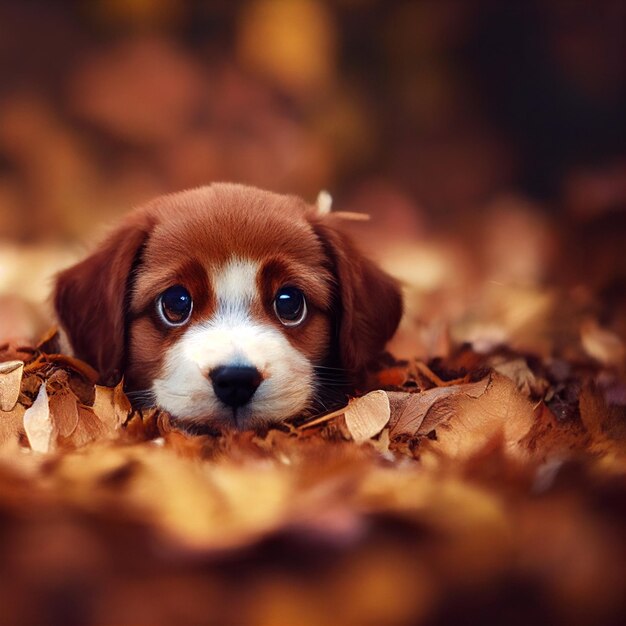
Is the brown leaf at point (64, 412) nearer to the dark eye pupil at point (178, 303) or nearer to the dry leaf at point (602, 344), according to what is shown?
the dark eye pupil at point (178, 303)

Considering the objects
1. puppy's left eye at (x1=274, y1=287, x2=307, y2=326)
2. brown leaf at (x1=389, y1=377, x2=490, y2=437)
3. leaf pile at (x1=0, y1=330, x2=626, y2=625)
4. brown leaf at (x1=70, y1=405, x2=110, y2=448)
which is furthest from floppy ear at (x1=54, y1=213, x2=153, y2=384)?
brown leaf at (x1=389, y1=377, x2=490, y2=437)

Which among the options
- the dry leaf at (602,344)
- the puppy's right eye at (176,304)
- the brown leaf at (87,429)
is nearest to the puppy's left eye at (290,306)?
the puppy's right eye at (176,304)

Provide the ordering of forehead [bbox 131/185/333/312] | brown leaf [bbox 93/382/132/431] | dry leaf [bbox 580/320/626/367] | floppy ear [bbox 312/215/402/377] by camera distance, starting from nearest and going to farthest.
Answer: brown leaf [bbox 93/382/132/431] < forehead [bbox 131/185/333/312] < floppy ear [bbox 312/215/402/377] < dry leaf [bbox 580/320/626/367]

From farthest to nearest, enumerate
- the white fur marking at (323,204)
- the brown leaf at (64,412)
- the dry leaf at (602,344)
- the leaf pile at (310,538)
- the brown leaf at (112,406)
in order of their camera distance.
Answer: the dry leaf at (602,344), the white fur marking at (323,204), the brown leaf at (112,406), the brown leaf at (64,412), the leaf pile at (310,538)

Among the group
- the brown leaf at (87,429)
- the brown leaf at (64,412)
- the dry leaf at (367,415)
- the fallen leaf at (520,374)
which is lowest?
the fallen leaf at (520,374)

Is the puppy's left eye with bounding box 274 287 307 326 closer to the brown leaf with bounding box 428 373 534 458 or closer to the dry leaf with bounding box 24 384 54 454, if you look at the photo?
the brown leaf with bounding box 428 373 534 458

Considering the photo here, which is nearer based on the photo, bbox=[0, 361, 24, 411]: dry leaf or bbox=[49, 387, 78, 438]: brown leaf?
bbox=[49, 387, 78, 438]: brown leaf
